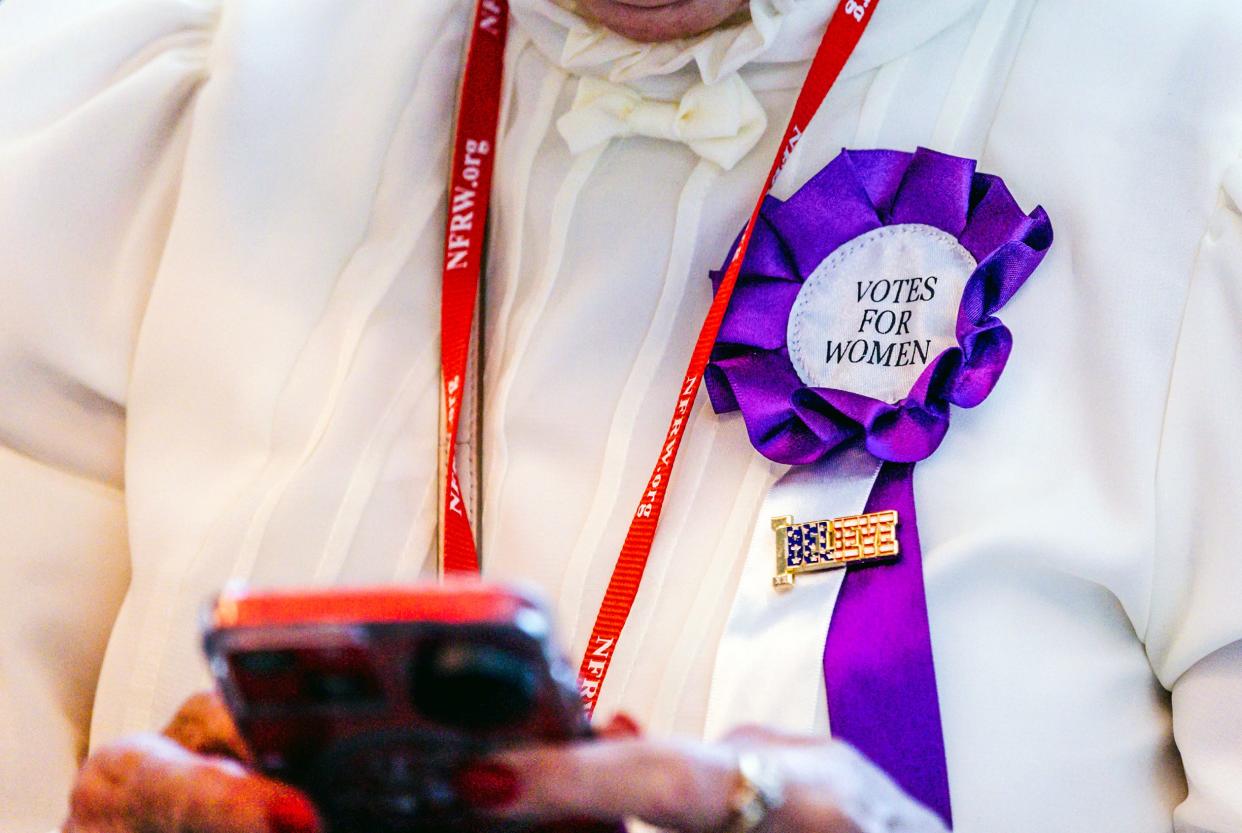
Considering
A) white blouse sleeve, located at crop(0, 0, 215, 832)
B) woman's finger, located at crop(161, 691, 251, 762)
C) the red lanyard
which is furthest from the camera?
white blouse sleeve, located at crop(0, 0, 215, 832)

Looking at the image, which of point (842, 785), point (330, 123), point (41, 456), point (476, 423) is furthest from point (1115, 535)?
point (41, 456)

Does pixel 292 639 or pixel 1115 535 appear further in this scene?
pixel 1115 535

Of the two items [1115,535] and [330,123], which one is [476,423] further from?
[1115,535]

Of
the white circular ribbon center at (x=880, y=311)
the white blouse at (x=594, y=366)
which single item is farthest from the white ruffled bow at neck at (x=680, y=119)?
the white circular ribbon center at (x=880, y=311)

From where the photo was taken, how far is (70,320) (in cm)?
115

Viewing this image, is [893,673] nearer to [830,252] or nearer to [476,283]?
[830,252]

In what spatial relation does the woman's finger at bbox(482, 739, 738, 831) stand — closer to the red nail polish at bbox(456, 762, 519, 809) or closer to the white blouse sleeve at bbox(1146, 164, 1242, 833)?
the red nail polish at bbox(456, 762, 519, 809)

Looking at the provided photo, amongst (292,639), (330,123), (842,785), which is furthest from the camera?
(330,123)

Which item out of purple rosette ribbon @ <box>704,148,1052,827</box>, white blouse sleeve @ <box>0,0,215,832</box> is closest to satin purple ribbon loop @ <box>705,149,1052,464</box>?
purple rosette ribbon @ <box>704,148,1052,827</box>

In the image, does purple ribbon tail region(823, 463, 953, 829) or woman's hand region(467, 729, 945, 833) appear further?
purple ribbon tail region(823, 463, 953, 829)

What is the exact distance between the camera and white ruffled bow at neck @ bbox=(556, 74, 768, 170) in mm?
1067

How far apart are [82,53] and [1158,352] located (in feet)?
2.95

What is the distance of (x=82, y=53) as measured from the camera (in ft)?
3.97

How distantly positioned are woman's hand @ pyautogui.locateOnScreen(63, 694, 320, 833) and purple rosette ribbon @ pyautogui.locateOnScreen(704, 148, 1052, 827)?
1.33 ft
